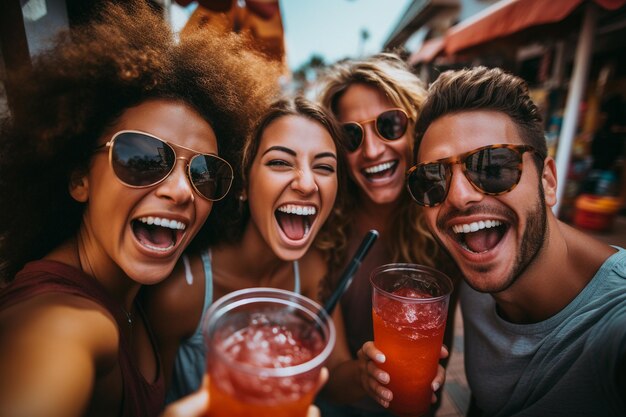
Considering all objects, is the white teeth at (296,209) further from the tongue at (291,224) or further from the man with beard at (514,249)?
the man with beard at (514,249)

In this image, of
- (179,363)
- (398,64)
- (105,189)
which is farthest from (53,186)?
(398,64)

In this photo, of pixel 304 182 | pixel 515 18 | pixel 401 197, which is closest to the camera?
pixel 304 182

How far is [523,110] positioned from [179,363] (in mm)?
2559

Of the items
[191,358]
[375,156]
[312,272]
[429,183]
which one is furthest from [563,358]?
[191,358]

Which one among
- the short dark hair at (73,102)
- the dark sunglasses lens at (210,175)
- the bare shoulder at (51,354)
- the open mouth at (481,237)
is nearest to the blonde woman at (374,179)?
the open mouth at (481,237)

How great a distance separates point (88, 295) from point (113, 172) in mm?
528

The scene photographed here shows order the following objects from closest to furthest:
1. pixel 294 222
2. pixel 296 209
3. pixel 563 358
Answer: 1. pixel 563 358
2. pixel 296 209
3. pixel 294 222

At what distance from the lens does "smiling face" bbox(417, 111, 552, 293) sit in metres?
1.68

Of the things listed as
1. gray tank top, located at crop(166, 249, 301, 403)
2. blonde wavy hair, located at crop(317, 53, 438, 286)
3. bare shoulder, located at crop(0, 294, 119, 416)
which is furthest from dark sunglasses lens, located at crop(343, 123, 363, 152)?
bare shoulder, located at crop(0, 294, 119, 416)

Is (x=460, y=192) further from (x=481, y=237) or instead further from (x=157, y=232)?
(x=157, y=232)

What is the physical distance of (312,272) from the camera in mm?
2484

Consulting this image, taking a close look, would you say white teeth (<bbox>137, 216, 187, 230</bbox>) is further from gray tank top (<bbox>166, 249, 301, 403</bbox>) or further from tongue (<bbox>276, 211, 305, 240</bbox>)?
tongue (<bbox>276, 211, 305, 240</bbox>)

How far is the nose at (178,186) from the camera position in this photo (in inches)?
60.5

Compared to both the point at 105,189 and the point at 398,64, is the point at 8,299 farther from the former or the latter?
the point at 398,64
